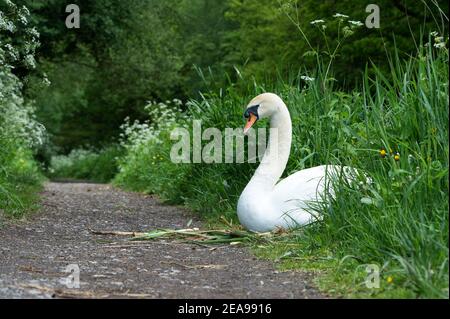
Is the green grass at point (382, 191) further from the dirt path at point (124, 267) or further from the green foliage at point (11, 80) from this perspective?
the green foliage at point (11, 80)

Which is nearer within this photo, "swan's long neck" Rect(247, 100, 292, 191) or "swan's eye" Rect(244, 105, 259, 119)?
"swan's long neck" Rect(247, 100, 292, 191)

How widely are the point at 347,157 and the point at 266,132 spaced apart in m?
2.46

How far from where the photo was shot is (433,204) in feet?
16.5

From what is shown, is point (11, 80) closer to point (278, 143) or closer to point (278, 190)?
point (278, 143)

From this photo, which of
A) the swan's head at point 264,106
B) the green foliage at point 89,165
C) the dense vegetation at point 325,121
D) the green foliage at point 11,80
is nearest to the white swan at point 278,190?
the swan's head at point 264,106

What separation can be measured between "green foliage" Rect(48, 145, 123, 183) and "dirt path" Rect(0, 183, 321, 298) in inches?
700

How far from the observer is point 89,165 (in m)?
32.8

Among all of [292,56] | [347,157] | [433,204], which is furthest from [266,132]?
[292,56]

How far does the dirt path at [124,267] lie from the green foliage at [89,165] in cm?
1778

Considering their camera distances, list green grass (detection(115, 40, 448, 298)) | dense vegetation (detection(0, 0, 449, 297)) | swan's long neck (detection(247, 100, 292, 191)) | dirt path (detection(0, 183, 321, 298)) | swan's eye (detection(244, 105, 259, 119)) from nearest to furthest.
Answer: green grass (detection(115, 40, 448, 298)) < dirt path (detection(0, 183, 321, 298)) < dense vegetation (detection(0, 0, 449, 297)) < swan's long neck (detection(247, 100, 292, 191)) < swan's eye (detection(244, 105, 259, 119))

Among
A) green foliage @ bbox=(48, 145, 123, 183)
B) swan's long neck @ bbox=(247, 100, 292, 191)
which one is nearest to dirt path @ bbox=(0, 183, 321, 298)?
swan's long neck @ bbox=(247, 100, 292, 191)

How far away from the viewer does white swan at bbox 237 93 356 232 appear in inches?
267

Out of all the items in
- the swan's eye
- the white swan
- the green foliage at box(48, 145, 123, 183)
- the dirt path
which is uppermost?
the swan's eye

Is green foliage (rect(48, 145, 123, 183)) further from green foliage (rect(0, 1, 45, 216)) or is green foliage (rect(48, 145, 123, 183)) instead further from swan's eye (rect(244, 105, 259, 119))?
swan's eye (rect(244, 105, 259, 119))
